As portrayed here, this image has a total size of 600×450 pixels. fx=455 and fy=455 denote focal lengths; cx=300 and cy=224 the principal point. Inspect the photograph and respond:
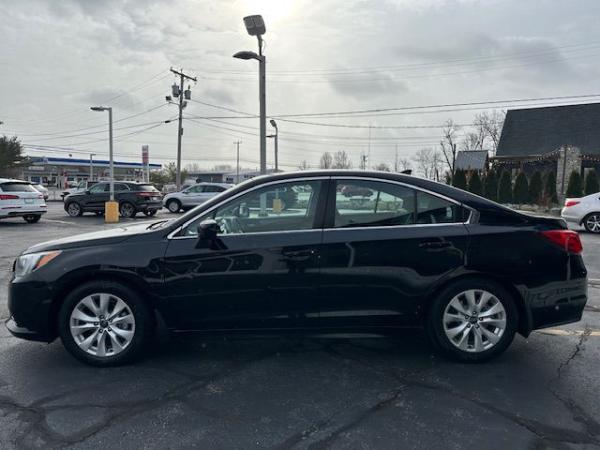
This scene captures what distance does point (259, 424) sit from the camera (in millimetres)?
2854

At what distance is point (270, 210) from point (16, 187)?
15.2m

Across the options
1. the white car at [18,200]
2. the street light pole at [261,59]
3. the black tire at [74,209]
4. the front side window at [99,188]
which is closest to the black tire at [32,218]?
the white car at [18,200]

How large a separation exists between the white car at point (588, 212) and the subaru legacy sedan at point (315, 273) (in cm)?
1095

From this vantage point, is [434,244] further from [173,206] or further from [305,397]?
[173,206]

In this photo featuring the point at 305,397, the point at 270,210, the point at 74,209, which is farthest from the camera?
the point at 74,209

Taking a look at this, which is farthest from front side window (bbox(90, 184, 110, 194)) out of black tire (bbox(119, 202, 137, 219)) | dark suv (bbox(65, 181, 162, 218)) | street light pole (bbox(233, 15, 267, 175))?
street light pole (bbox(233, 15, 267, 175))

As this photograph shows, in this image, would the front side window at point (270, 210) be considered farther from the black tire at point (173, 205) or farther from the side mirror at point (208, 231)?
the black tire at point (173, 205)

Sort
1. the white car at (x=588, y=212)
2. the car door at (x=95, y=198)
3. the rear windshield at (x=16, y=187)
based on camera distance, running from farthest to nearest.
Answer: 1. the car door at (x=95, y=198)
2. the rear windshield at (x=16, y=187)
3. the white car at (x=588, y=212)

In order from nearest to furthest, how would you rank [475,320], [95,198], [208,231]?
[208,231] < [475,320] < [95,198]

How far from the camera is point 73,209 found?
19.6 metres

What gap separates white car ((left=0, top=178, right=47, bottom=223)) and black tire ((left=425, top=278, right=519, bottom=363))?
15771 millimetres

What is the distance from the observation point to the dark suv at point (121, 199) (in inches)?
750

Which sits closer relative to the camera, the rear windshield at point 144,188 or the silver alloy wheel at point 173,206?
the rear windshield at point 144,188

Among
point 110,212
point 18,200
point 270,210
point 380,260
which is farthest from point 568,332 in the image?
point 18,200
